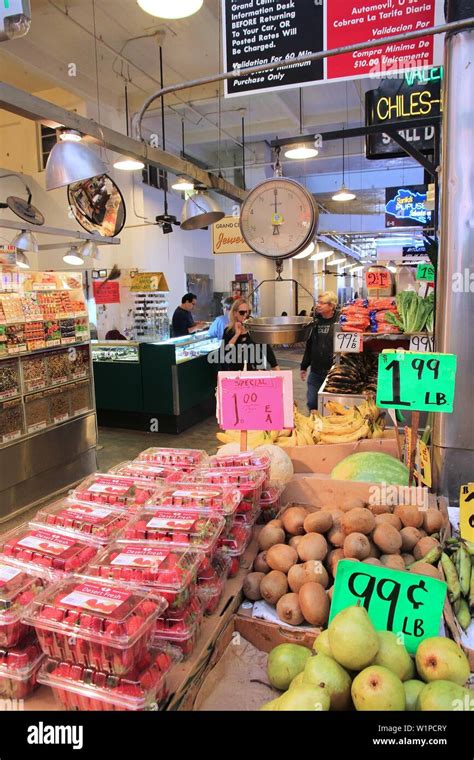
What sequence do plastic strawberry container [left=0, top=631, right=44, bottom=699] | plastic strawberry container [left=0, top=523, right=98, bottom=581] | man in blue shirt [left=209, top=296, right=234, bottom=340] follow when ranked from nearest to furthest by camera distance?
1. plastic strawberry container [left=0, top=631, right=44, bottom=699]
2. plastic strawberry container [left=0, top=523, right=98, bottom=581]
3. man in blue shirt [left=209, top=296, right=234, bottom=340]

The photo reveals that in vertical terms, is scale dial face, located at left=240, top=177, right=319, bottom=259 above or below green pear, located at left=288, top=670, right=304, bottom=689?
above

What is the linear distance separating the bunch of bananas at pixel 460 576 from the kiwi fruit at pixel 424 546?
0.04 meters

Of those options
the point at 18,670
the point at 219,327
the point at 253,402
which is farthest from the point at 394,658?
the point at 219,327

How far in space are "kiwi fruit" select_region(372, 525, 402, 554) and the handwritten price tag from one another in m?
2.89

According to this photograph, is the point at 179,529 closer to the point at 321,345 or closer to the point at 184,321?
the point at 321,345

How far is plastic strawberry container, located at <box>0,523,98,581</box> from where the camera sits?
1.45m

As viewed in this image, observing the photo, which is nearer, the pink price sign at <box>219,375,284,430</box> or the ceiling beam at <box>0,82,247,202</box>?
the pink price sign at <box>219,375,284,430</box>

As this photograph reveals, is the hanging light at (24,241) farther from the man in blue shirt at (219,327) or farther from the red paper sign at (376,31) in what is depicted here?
A: the red paper sign at (376,31)

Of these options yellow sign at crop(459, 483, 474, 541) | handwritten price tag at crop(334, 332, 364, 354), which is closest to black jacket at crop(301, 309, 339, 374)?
handwritten price tag at crop(334, 332, 364, 354)

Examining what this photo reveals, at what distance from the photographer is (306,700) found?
1.13 meters

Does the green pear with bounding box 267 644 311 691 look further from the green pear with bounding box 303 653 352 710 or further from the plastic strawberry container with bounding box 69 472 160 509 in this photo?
the plastic strawberry container with bounding box 69 472 160 509

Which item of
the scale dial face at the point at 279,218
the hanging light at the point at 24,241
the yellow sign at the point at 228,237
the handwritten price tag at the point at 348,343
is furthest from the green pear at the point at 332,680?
the yellow sign at the point at 228,237
